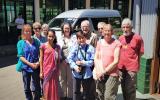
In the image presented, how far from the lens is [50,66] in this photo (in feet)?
17.5

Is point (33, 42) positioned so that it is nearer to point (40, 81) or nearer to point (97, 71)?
point (40, 81)

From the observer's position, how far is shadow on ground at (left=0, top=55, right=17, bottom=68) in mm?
10914

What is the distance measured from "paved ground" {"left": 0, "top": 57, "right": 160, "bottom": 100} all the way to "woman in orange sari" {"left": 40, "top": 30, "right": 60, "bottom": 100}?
4.89 feet

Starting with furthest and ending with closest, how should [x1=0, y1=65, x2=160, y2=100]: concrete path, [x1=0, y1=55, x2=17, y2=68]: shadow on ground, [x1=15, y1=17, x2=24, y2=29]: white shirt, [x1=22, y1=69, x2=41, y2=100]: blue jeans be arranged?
[x1=15, y1=17, x2=24, y2=29]: white shirt, [x1=0, y1=55, x2=17, y2=68]: shadow on ground, [x1=0, y1=65, x2=160, y2=100]: concrete path, [x1=22, y1=69, x2=41, y2=100]: blue jeans

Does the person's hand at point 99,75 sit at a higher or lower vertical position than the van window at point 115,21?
lower

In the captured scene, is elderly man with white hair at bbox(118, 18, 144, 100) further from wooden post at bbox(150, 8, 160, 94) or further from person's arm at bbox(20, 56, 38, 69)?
person's arm at bbox(20, 56, 38, 69)

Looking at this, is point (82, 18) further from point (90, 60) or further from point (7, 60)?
point (90, 60)

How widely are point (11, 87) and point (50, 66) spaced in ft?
9.26

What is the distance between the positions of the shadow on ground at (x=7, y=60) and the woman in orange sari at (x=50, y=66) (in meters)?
5.62

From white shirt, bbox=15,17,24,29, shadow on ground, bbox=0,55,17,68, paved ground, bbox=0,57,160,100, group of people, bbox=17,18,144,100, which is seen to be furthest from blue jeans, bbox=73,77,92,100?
white shirt, bbox=15,17,24,29

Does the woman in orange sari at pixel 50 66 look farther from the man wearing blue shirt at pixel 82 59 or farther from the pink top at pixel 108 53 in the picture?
the pink top at pixel 108 53

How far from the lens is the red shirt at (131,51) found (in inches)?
203

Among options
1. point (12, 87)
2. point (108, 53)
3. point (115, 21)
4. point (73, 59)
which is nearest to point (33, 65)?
point (73, 59)

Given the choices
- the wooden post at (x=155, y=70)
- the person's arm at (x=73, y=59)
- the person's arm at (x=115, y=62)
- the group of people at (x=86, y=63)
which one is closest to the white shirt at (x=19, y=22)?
the group of people at (x=86, y=63)
